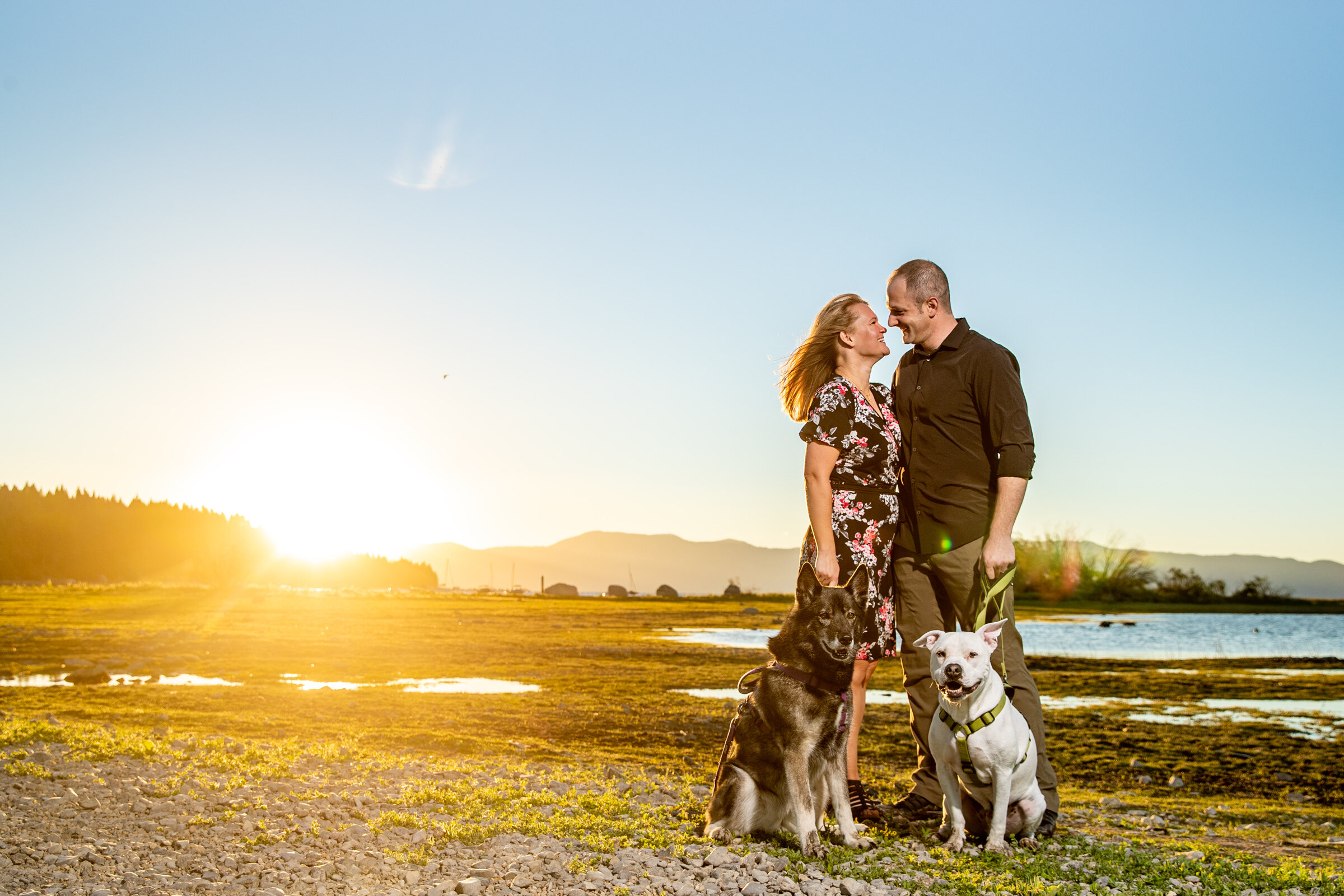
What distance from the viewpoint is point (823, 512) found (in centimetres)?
513

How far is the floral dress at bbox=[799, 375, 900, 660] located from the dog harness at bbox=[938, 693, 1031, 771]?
69 cm

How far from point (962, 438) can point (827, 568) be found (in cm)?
117

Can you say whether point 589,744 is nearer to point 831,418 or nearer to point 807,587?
point 807,587

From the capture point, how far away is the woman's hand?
16.5ft

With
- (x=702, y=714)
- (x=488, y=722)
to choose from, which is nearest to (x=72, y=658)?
(x=488, y=722)

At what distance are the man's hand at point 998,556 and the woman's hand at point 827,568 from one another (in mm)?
858

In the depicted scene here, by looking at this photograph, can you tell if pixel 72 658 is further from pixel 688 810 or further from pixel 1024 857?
pixel 1024 857

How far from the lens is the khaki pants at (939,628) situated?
506 cm

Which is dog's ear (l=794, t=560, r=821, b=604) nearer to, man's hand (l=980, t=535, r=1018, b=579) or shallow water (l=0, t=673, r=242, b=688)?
man's hand (l=980, t=535, r=1018, b=579)

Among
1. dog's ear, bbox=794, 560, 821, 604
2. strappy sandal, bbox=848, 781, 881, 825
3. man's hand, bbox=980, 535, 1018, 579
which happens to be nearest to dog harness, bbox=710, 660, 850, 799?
dog's ear, bbox=794, 560, 821, 604

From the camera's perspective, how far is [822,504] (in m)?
5.14

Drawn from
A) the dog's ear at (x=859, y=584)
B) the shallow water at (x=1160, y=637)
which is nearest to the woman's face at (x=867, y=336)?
the dog's ear at (x=859, y=584)

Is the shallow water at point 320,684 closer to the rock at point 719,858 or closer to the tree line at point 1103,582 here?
the rock at point 719,858

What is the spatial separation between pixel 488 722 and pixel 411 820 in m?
5.26
